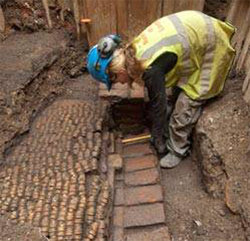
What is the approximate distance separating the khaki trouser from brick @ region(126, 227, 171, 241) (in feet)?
2.76

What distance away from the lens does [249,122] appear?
113 inches

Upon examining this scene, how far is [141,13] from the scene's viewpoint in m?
3.74

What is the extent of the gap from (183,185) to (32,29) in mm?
2421

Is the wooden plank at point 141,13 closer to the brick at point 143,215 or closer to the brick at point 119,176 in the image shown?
the brick at point 119,176

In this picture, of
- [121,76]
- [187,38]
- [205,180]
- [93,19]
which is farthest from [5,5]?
[205,180]

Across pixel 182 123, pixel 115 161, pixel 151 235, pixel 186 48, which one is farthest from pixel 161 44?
pixel 151 235

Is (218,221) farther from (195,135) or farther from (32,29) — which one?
(32,29)

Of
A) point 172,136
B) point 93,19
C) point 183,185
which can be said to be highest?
point 93,19

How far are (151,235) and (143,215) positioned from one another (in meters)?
0.18

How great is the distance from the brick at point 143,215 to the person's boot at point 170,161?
20.6 inches

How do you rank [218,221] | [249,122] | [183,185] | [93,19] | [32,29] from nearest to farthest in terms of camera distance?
1. [218,221]
2. [249,122]
3. [183,185]
4. [93,19]
5. [32,29]

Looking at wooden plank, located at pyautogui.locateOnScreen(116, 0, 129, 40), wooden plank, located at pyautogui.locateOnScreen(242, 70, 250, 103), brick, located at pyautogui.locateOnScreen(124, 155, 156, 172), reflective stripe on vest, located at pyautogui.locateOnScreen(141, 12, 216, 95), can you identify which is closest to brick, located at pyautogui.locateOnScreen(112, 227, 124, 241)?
brick, located at pyautogui.locateOnScreen(124, 155, 156, 172)

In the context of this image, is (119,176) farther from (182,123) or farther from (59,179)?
(182,123)

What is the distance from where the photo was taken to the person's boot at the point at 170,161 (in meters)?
3.23
